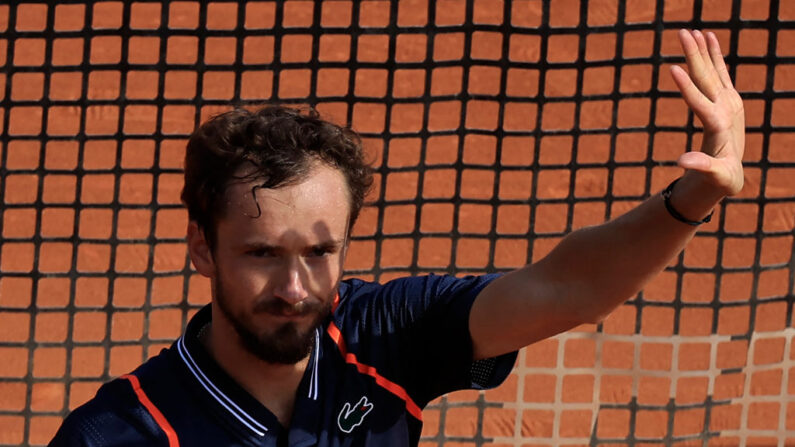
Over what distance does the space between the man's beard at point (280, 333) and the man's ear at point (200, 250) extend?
0.11 meters

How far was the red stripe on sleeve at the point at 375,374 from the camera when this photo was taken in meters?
2.67

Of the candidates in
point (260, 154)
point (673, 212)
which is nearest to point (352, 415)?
point (260, 154)

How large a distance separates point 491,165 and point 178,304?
193cm

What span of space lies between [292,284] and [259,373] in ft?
1.04

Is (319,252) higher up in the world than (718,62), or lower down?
lower down

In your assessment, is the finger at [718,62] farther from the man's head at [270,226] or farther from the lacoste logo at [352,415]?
the lacoste logo at [352,415]

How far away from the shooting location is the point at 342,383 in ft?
8.79

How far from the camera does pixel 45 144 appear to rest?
6555 millimetres

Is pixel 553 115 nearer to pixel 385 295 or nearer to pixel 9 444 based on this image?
pixel 9 444

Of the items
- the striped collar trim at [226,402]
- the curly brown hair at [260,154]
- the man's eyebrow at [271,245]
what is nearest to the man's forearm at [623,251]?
the man's eyebrow at [271,245]

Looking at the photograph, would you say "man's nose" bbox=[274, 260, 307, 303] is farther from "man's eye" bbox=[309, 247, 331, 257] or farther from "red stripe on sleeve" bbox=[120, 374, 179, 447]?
"red stripe on sleeve" bbox=[120, 374, 179, 447]

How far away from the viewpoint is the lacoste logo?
2.62 m

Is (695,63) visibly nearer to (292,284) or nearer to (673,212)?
(673,212)

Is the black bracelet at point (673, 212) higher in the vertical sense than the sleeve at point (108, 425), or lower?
higher
